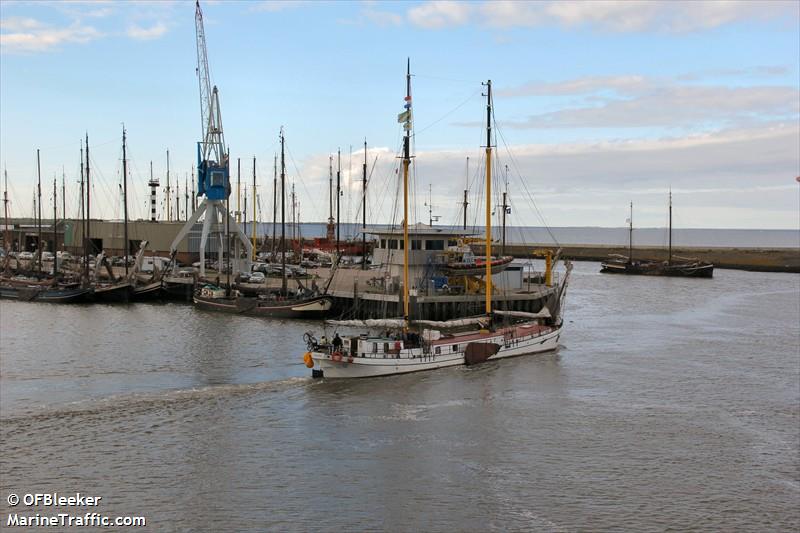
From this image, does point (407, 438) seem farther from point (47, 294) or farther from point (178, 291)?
point (47, 294)

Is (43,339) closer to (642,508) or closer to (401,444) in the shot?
(401,444)

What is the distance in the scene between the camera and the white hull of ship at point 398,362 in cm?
3633

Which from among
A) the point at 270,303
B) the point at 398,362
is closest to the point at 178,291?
the point at 270,303

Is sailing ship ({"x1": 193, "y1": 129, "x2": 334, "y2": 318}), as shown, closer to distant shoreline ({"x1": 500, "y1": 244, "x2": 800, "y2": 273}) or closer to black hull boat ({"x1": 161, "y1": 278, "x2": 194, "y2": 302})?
black hull boat ({"x1": 161, "y1": 278, "x2": 194, "y2": 302})

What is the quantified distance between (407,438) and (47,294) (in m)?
55.9

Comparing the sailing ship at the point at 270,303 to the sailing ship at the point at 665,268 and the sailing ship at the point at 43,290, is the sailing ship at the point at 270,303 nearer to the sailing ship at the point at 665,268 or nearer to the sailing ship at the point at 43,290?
the sailing ship at the point at 43,290

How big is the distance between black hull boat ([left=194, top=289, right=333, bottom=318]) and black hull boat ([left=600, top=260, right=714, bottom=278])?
2761 inches

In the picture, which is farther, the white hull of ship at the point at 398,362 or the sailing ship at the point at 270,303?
the sailing ship at the point at 270,303

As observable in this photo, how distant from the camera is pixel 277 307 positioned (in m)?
60.6

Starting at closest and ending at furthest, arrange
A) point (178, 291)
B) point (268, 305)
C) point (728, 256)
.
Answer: point (268, 305) < point (178, 291) < point (728, 256)

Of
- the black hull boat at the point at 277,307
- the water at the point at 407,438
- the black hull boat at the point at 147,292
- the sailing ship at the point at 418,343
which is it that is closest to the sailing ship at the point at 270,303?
the black hull boat at the point at 277,307

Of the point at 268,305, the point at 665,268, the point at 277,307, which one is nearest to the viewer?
the point at 277,307

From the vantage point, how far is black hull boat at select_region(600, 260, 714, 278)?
4405 inches

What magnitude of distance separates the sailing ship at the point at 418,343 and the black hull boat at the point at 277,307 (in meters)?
16.0
